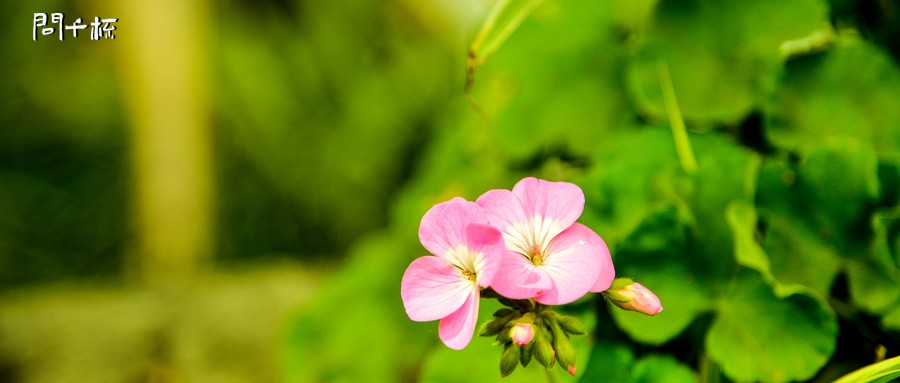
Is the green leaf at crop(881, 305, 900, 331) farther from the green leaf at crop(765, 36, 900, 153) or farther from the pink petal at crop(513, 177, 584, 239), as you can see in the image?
the pink petal at crop(513, 177, 584, 239)

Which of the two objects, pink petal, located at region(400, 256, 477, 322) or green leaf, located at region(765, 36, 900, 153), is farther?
green leaf, located at region(765, 36, 900, 153)

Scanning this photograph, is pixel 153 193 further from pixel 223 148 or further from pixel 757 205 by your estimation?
pixel 757 205

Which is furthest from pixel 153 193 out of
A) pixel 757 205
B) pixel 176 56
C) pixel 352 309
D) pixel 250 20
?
pixel 757 205

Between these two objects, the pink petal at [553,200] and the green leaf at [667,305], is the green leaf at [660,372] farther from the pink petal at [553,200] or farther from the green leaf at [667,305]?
the pink petal at [553,200]

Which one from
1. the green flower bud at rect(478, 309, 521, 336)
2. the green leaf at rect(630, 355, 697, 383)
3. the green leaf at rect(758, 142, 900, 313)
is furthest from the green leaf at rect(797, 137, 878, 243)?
the green flower bud at rect(478, 309, 521, 336)

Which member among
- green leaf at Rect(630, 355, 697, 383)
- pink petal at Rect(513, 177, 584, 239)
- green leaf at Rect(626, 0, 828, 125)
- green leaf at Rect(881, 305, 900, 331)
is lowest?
green leaf at Rect(630, 355, 697, 383)

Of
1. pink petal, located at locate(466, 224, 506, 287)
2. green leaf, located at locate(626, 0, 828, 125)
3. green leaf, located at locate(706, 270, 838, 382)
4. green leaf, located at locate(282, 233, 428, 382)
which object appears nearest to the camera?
pink petal, located at locate(466, 224, 506, 287)

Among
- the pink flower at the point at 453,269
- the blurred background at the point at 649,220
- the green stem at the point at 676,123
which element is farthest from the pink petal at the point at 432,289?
the green stem at the point at 676,123
